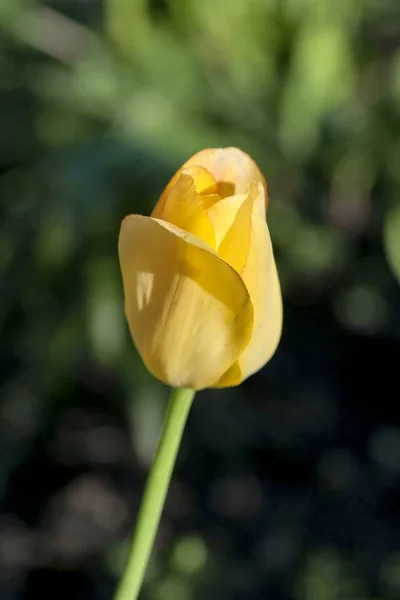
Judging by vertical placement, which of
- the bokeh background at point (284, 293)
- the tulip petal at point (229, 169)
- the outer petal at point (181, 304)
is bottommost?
the bokeh background at point (284, 293)

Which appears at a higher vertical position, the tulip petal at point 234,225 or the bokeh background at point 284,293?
the tulip petal at point 234,225

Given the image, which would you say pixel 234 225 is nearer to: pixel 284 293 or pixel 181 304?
pixel 181 304

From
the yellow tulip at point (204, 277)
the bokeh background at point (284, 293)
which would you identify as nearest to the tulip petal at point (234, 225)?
the yellow tulip at point (204, 277)

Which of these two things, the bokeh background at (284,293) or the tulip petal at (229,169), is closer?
the tulip petal at (229,169)

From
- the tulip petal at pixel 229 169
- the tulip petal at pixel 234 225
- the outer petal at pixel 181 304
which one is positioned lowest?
the outer petal at pixel 181 304

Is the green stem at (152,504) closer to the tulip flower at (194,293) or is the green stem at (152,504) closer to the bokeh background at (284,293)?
the tulip flower at (194,293)

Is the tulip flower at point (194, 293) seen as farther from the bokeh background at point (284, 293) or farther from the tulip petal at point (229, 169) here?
the bokeh background at point (284, 293)

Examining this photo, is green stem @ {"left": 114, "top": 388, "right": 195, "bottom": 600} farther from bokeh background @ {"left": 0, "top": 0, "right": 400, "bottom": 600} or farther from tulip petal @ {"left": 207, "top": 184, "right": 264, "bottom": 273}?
bokeh background @ {"left": 0, "top": 0, "right": 400, "bottom": 600}

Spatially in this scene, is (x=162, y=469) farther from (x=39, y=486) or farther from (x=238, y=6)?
(x=39, y=486)

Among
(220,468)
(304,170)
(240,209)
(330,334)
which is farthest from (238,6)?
(330,334)

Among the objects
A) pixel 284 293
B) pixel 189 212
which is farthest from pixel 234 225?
pixel 284 293

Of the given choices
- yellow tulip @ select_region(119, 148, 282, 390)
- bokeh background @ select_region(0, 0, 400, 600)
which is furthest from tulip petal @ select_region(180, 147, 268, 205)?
bokeh background @ select_region(0, 0, 400, 600)
